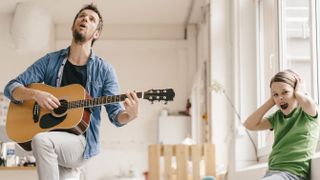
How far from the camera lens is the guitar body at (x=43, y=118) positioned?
2.44m

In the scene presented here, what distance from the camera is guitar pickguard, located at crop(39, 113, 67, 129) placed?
2463 mm

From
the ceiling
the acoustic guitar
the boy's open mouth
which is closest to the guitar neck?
the acoustic guitar

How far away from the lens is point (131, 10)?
7172 mm

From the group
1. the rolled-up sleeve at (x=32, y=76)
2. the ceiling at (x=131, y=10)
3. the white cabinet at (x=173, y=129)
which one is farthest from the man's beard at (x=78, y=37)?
the white cabinet at (x=173, y=129)

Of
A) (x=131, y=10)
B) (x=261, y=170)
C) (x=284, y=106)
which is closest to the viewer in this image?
(x=284, y=106)

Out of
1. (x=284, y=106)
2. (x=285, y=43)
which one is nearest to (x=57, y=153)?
(x=284, y=106)

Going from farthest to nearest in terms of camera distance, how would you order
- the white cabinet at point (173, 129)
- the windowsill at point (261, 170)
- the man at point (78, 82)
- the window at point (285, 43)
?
the white cabinet at point (173, 129) < the window at point (285, 43) < the man at point (78, 82) < the windowsill at point (261, 170)

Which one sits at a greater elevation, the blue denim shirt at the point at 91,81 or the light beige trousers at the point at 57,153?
the blue denim shirt at the point at 91,81

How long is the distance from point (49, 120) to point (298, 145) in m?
1.09

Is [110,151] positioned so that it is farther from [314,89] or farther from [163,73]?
[314,89]

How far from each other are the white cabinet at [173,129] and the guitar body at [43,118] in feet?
16.9

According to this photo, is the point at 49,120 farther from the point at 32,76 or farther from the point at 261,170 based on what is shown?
the point at 261,170

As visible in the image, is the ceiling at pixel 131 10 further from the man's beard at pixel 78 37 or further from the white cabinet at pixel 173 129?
the man's beard at pixel 78 37

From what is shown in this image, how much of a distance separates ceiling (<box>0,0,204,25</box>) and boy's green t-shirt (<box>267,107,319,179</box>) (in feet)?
13.8
